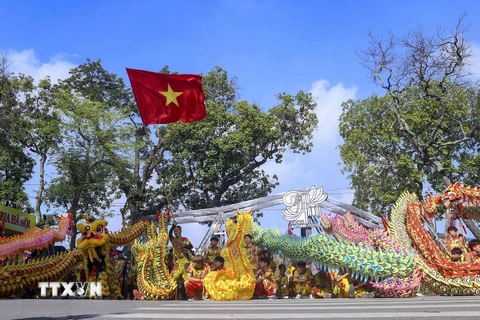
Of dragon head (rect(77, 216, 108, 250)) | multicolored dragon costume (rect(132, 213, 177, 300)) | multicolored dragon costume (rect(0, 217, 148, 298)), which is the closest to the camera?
multicolored dragon costume (rect(132, 213, 177, 300))

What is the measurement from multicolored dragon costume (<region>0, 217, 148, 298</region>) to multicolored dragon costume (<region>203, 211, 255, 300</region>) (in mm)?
2025

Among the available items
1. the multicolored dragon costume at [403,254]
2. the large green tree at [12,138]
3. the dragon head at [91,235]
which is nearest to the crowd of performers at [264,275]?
the multicolored dragon costume at [403,254]

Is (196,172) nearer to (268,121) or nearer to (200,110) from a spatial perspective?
(268,121)

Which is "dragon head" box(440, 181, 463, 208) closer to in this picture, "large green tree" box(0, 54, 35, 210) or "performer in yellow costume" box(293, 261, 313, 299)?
"performer in yellow costume" box(293, 261, 313, 299)

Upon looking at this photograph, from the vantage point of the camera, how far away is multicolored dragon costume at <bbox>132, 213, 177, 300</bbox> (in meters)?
9.60

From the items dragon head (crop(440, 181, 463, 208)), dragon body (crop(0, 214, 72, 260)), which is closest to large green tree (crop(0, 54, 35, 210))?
dragon body (crop(0, 214, 72, 260))

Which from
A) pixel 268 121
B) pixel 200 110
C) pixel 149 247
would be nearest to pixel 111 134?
pixel 268 121

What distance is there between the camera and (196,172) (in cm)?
2767

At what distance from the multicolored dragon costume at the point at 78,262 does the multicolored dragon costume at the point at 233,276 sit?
2025 mm

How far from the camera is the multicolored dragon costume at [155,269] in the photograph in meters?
9.60

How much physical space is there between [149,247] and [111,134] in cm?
1586

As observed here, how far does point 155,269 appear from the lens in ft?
32.1

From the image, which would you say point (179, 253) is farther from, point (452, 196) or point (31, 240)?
point (452, 196)

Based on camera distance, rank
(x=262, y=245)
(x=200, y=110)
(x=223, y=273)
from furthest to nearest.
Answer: (x=262, y=245) < (x=200, y=110) < (x=223, y=273)
